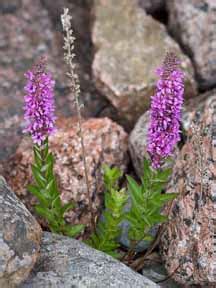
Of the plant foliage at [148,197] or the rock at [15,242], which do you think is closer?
the rock at [15,242]

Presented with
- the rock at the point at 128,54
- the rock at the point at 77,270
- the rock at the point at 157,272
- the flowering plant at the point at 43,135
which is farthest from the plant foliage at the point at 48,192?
the rock at the point at 128,54

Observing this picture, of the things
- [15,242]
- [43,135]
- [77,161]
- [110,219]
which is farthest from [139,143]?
[15,242]

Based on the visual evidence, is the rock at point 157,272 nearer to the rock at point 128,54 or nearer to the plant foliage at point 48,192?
the plant foliage at point 48,192

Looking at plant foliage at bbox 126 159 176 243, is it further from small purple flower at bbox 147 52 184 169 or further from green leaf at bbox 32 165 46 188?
green leaf at bbox 32 165 46 188

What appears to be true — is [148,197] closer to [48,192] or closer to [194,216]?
[194,216]

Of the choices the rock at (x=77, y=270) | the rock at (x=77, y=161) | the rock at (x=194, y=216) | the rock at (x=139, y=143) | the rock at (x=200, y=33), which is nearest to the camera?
the rock at (x=77, y=270)

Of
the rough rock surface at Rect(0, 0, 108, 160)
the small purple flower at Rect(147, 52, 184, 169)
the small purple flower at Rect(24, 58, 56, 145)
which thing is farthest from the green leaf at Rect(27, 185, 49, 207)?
the rough rock surface at Rect(0, 0, 108, 160)
